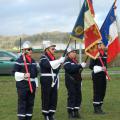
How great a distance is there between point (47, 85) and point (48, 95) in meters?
0.24

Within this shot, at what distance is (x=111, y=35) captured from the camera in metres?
13.9

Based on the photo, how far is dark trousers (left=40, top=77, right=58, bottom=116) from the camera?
11.6 metres

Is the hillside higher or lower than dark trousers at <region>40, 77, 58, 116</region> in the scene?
higher

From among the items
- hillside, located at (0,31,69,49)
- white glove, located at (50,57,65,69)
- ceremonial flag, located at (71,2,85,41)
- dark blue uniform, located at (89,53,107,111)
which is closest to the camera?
white glove, located at (50,57,65,69)

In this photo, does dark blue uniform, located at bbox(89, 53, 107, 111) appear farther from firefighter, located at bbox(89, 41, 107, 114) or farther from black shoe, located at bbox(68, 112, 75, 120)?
black shoe, located at bbox(68, 112, 75, 120)

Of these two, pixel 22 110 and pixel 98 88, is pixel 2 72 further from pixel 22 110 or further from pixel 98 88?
pixel 22 110

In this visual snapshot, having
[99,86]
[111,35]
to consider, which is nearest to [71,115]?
[99,86]

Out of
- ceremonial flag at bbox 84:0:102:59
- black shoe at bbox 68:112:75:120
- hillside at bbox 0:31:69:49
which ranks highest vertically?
hillside at bbox 0:31:69:49

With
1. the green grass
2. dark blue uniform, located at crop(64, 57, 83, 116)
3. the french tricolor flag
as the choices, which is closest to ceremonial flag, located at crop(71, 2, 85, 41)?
dark blue uniform, located at crop(64, 57, 83, 116)

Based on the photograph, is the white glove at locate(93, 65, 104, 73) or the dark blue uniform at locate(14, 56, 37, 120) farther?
the white glove at locate(93, 65, 104, 73)

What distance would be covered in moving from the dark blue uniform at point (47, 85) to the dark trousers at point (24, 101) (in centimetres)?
53

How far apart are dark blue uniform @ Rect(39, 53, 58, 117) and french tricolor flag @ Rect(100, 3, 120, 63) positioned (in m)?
2.60

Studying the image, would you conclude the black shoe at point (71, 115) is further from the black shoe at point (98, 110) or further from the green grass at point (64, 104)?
the black shoe at point (98, 110)

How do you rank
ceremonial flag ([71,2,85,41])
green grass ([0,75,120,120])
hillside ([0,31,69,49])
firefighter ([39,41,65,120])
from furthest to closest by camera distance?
hillside ([0,31,69,49]), green grass ([0,75,120,120]), ceremonial flag ([71,2,85,41]), firefighter ([39,41,65,120])
